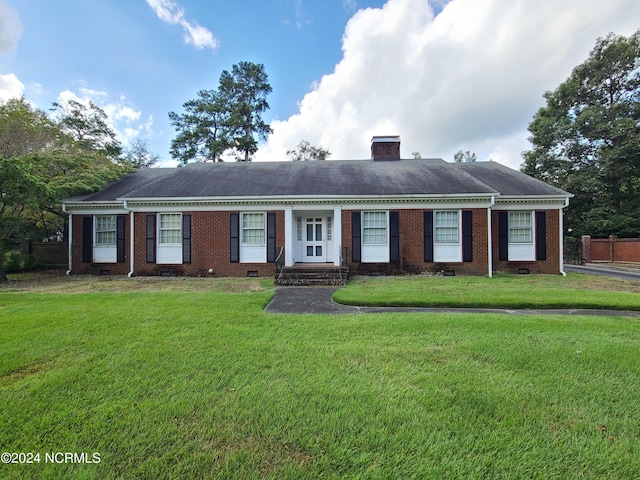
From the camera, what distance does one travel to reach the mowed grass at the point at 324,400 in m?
1.91

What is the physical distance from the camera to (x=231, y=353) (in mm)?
3650

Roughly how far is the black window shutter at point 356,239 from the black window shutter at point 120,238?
10010 mm

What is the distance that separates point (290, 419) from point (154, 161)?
3120cm

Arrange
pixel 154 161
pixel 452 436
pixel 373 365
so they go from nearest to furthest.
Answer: pixel 452 436 → pixel 373 365 → pixel 154 161

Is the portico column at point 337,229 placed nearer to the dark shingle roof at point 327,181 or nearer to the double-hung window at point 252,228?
the dark shingle roof at point 327,181

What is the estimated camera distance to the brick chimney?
15914 mm

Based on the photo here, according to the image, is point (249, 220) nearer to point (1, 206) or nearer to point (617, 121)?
point (1, 206)

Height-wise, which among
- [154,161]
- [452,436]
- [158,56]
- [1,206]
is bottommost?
[452,436]

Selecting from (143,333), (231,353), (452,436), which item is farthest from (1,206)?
(452,436)

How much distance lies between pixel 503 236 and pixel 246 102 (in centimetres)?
2621

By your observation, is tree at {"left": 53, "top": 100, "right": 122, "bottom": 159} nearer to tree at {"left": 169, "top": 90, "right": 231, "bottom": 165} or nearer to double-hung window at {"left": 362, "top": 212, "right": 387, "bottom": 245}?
tree at {"left": 169, "top": 90, "right": 231, "bottom": 165}

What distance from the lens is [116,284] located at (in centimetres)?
990

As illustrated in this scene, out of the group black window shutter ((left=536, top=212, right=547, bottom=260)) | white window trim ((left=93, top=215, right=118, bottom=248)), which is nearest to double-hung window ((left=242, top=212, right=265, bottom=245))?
white window trim ((left=93, top=215, right=118, bottom=248))

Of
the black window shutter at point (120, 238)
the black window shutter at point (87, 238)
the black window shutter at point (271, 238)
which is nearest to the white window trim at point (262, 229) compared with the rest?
the black window shutter at point (271, 238)
